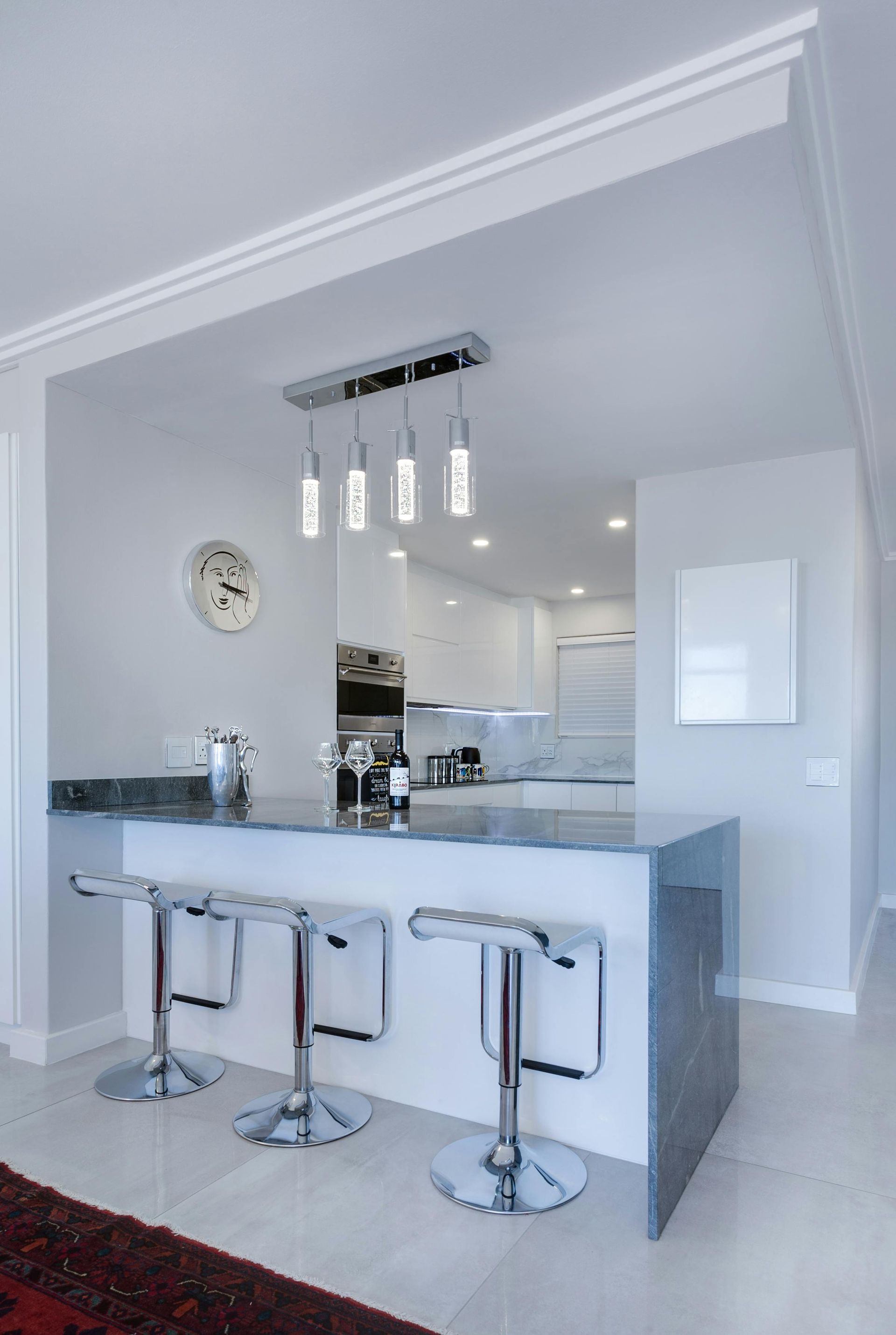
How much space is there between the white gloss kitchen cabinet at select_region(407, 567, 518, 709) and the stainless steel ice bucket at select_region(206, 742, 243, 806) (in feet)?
7.57

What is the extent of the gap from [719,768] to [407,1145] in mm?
2108

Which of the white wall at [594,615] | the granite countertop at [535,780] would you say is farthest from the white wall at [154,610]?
the white wall at [594,615]

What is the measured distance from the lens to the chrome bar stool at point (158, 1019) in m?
2.66

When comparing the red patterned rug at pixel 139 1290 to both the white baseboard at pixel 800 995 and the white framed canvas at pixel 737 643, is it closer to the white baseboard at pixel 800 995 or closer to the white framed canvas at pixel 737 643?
the white baseboard at pixel 800 995

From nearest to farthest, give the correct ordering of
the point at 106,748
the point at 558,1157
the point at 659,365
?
1. the point at 558,1157
2. the point at 659,365
3. the point at 106,748

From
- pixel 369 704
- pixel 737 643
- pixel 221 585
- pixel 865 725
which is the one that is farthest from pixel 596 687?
pixel 221 585

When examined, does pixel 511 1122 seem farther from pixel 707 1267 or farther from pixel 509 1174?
pixel 707 1267

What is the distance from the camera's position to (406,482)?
2598 mm

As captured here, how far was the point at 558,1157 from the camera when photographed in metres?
2.27

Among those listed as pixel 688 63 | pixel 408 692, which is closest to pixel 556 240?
pixel 688 63

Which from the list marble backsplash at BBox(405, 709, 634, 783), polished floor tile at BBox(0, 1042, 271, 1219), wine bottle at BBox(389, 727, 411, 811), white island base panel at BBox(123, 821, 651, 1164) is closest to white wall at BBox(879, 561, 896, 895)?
marble backsplash at BBox(405, 709, 634, 783)

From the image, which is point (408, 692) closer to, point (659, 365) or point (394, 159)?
point (659, 365)

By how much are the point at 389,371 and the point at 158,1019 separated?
2.23 metres

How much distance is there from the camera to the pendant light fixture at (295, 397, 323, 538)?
2.81 m
